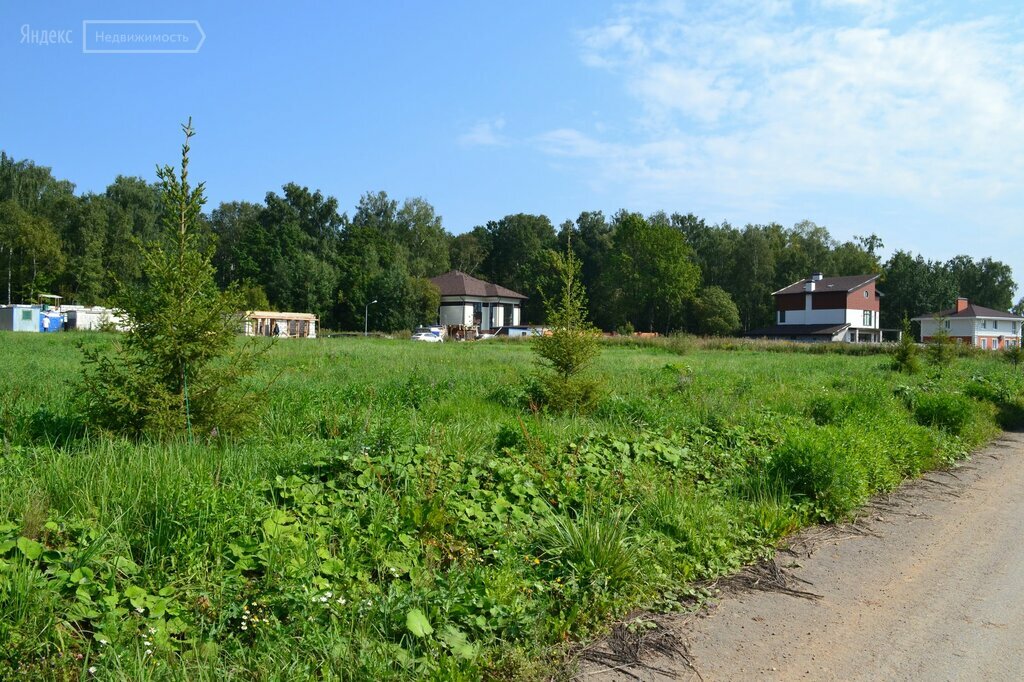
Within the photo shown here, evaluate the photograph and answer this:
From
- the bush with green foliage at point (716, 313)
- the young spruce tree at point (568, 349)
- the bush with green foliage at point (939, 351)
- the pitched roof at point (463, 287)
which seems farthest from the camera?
the pitched roof at point (463, 287)

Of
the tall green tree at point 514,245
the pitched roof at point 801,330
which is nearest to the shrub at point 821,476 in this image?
the pitched roof at point 801,330

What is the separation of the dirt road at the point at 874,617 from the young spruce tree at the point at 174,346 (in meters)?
5.15

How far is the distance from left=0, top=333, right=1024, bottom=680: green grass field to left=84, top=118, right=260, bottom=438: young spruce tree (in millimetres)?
346

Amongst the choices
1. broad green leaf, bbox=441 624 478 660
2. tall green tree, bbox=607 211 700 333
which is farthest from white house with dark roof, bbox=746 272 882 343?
broad green leaf, bbox=441 624 478 660

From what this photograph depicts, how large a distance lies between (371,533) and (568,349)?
8.16 meters

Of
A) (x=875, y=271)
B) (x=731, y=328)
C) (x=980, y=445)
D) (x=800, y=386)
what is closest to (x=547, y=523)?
(x=980, y=445)

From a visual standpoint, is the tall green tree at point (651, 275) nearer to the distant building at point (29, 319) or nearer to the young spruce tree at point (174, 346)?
the distant building at point (29, 319)

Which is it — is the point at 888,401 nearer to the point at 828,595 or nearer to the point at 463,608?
the point at 828,595

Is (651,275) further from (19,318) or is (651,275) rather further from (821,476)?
(821,476)

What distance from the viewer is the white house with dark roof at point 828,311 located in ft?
241

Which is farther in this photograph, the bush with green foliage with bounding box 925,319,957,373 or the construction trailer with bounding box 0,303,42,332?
the construction trailer with bounding box 0,303,42,332

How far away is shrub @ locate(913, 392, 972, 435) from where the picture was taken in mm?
12539

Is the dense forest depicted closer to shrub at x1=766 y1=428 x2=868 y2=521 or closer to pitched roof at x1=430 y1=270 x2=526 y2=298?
pitched roof at x1=430 y1=270 x2=526 y2=298

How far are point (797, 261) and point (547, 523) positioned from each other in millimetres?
88217
